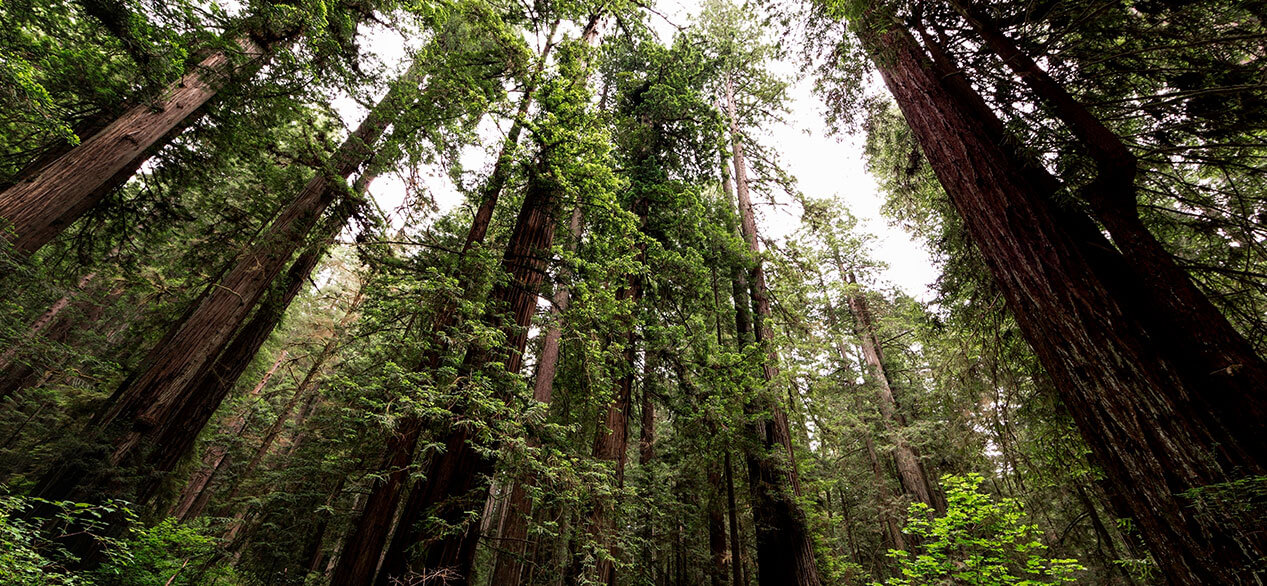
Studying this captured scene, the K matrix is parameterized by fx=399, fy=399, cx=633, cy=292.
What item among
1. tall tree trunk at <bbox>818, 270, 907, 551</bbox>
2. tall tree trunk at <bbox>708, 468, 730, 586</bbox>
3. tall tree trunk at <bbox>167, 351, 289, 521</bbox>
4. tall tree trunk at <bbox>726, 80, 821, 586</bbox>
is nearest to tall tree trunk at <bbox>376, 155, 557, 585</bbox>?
tall tree trunk at <bbox>726, 80, 821, 586</bbox>

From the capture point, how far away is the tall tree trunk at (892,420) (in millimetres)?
10609

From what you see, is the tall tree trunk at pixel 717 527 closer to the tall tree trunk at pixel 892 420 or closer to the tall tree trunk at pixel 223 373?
the tall tree trunk at pixel 892 420

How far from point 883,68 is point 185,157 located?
9986 mm

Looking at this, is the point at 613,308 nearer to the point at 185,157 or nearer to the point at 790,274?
the point at 790,274

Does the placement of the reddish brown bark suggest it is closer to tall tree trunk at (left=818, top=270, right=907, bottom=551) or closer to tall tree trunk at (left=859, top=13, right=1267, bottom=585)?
tall tree trunk at (left=859, top=13, right=1267, bottom=585)

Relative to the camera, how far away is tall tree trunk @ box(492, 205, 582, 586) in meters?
3.85

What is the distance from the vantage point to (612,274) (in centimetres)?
505

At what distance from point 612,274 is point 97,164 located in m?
6.28

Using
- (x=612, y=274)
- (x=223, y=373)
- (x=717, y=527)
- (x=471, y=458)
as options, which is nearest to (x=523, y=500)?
(x=471, y=458)

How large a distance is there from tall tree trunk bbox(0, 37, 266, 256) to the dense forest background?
0.11 ft

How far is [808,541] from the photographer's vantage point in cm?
594

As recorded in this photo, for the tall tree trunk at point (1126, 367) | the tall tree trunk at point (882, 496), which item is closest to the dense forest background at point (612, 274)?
the tall tree trunk at point (1126, 367)

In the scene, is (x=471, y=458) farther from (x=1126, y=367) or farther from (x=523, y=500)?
(x=1126, y=367)

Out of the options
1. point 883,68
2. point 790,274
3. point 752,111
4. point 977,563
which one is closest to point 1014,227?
point 883,68
